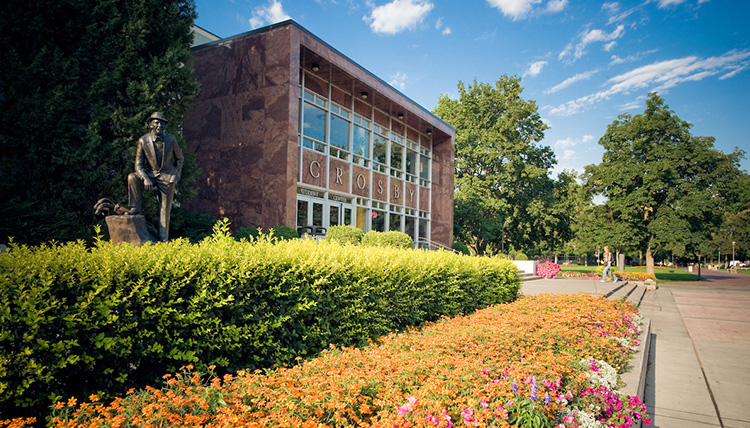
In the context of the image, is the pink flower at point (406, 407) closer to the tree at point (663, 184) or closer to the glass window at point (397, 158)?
the glass window at point (397, 158)

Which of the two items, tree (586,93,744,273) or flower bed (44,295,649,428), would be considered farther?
tree (586,93,744,273)

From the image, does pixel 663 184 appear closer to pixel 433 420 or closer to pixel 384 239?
pixel 384 239

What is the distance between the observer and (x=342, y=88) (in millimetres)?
18625

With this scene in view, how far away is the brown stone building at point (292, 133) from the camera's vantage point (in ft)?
45.6

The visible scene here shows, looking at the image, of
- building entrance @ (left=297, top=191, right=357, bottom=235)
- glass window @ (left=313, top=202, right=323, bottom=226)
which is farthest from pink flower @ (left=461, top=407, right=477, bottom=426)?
glass window @ (left=313, top=202, right=323, bottom=226)

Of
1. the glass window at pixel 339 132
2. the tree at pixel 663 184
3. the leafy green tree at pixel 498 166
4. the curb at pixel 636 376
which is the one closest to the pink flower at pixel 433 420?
the curb at pixel 636 376

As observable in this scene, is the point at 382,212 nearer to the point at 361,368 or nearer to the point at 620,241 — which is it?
the point at 361,368

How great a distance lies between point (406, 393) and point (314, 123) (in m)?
14.9

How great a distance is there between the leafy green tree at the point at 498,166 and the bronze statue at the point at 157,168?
85.4ft

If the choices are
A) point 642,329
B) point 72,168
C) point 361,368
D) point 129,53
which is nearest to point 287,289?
point 361,368

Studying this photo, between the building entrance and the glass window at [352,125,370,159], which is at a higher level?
the glass window at [352,125,370,159]

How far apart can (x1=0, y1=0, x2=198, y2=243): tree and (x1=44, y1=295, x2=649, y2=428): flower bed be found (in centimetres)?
888

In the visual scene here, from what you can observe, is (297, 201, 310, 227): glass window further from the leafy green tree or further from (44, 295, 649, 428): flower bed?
the leafy green tree

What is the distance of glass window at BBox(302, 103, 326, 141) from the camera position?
655 inches
